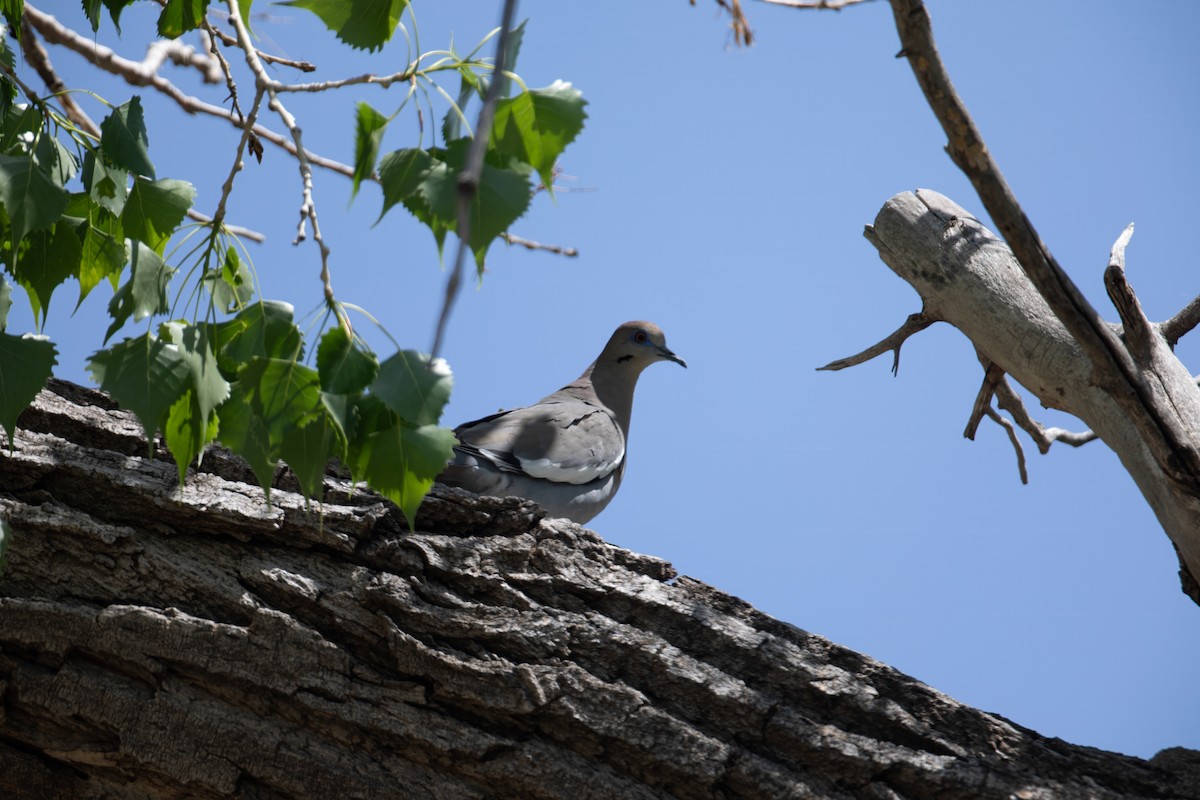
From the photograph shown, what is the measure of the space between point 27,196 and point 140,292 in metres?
0.26

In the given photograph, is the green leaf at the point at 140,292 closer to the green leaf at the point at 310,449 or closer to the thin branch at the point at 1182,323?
the green leaf at the point at 310,449

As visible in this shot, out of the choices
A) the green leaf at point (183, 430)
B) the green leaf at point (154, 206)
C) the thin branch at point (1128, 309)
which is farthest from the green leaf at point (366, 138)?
the thin branch at point (1128, 309)

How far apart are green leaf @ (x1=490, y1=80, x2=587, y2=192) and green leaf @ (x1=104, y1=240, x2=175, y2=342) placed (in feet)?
2.46

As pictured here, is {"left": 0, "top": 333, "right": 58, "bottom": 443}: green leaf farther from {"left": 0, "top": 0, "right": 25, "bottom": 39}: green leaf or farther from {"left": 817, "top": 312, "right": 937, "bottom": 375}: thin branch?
{"left": 817, "top": 312, "right": 937, "bottom": 375}: thin branch

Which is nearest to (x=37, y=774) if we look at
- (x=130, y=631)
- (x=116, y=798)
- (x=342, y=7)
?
(x=116, y=798)

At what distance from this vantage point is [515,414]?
194 inches

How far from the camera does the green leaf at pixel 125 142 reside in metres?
2.22

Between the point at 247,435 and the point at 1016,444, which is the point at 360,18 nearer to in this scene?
the point at 247,435

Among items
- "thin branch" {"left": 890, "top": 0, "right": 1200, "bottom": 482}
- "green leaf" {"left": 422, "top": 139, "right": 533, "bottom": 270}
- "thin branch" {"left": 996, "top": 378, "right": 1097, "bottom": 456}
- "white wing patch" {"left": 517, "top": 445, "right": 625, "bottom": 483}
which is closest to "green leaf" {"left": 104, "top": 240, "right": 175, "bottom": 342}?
"green leaf" {"left": 422, "top": 139, "right": 533, "bottom": 270}

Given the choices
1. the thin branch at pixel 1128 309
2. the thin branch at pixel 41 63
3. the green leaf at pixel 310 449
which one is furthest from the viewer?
the thin branch at pixel 41 63

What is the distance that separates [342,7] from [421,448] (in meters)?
0.82

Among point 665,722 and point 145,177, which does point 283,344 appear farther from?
point 665,722

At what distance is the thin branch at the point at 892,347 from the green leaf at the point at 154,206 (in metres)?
2.36

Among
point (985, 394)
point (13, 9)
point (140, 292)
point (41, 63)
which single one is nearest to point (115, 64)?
point (41, 63)
